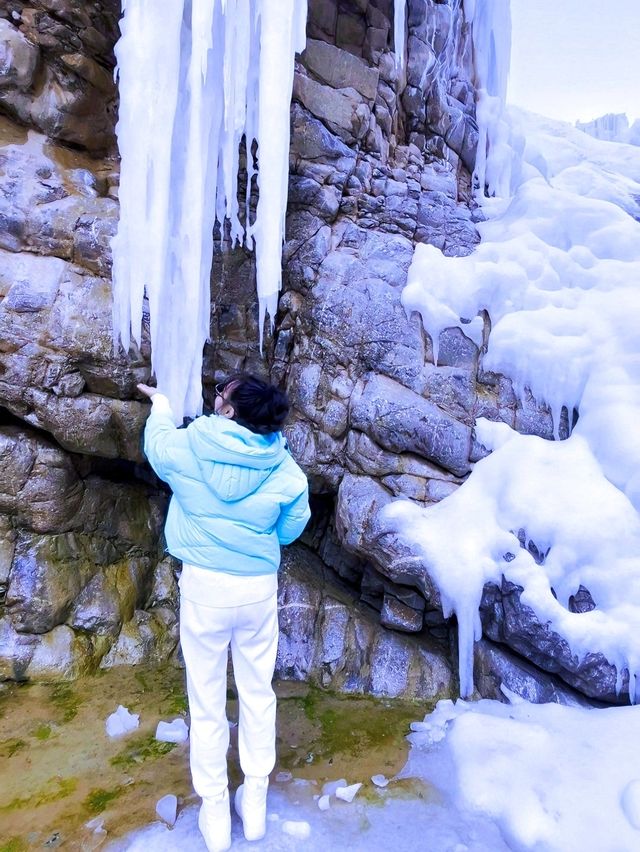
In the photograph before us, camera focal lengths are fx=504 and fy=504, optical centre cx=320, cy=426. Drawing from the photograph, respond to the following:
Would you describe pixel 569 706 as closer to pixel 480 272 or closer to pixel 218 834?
pixel 218 834

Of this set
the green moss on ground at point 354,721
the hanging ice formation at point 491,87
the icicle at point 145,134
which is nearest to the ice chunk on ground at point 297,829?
the green moss on ground at point 354,721

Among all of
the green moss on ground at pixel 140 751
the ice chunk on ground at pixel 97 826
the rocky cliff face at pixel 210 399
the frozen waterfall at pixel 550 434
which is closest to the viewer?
the ice chunk on ground at pixel 97 826

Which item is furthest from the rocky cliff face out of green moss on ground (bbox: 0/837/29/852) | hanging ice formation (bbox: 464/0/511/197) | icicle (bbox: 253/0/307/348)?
hanging ice formation (bbox: 464/0/511/197)

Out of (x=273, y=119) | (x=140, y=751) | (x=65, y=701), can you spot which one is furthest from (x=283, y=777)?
(x=273, y=119)

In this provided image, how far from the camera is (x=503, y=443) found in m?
4.13

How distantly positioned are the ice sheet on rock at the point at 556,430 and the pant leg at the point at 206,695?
200 cm

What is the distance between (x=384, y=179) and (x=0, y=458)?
476 cm

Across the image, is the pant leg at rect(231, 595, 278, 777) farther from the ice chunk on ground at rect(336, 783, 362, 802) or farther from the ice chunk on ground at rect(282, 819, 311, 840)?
the ice chunk on ground at rect(336, 783, 362, 802)

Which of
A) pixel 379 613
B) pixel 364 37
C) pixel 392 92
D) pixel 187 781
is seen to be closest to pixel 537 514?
pixel 379 613

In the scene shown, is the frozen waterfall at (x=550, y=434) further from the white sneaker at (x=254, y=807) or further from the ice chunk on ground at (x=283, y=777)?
the white sneaker at (x=254, y=807)

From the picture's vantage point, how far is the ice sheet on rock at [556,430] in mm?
3387

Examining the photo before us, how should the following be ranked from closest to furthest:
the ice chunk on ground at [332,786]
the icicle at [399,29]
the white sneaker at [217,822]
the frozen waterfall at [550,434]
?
the white sneaker at [217,822], the ice chunk on ground at [332,786], the frozen waterfall at [550,434], the icicle at [399,29]

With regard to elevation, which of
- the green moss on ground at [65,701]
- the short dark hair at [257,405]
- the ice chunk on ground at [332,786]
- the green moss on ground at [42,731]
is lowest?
the green moss on ground at [65,701]

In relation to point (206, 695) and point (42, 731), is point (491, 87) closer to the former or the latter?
point (206, 695)
